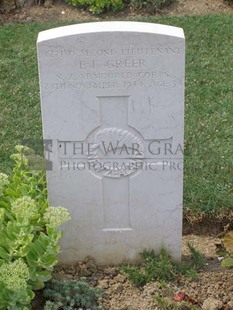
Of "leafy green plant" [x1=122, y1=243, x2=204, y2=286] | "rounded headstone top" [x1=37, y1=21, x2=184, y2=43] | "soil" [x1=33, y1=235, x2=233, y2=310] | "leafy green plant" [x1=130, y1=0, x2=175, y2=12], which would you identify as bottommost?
"soil" [x1=33, y1=235, x2=233, y2=310]

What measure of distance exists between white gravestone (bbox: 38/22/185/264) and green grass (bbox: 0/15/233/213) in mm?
705

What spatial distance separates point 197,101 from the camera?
6086 mm

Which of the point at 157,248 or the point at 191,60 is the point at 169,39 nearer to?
the point at 157,248

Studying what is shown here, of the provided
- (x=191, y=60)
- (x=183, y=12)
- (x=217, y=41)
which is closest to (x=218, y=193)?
(x=191, y=60)

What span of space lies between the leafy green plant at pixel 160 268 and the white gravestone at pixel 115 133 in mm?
61

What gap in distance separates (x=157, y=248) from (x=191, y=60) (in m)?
3.30

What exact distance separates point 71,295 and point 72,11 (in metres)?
5.40

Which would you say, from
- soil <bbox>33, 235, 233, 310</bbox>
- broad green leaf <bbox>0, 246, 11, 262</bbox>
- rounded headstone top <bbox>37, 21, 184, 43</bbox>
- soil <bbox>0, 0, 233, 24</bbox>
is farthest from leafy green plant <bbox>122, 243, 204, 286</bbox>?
soil <bbox>0, 0, 233, 24</bbox>

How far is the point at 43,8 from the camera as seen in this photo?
8.46 m

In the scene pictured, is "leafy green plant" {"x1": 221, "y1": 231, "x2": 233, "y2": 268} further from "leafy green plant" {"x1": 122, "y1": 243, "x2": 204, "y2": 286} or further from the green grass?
the green grass

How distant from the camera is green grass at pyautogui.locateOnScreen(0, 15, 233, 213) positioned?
4848 millimetres

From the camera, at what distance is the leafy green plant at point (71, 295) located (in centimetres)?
358

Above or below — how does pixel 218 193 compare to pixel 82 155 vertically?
below

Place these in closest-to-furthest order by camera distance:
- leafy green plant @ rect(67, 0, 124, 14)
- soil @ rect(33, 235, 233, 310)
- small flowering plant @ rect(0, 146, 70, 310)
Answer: small flowering plant @ rect(0, 146, 70, 310)
soil @ rect(33, 235, 233, 310)
leafy green plant @ rect(67, 0, 124, 14)
